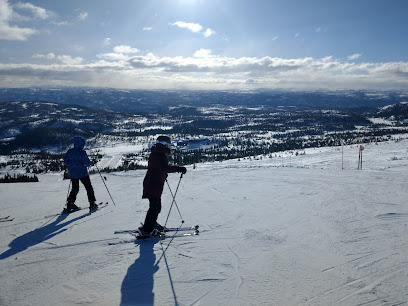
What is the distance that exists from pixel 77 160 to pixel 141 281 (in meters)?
4.82

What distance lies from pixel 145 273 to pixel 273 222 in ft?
9.95

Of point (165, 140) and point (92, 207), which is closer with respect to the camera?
point (165, 140)

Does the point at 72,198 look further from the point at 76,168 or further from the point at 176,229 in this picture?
the point at 176,229

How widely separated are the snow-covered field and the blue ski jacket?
1.09m

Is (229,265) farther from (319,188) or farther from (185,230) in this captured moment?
(319,188)

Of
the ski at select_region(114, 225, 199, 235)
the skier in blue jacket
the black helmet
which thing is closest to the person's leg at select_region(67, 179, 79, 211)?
the skier in blue jacket

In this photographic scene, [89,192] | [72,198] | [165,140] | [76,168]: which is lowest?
[72,198]

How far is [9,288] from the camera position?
3.53 meters

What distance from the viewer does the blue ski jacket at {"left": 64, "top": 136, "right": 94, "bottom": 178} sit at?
7.30 m

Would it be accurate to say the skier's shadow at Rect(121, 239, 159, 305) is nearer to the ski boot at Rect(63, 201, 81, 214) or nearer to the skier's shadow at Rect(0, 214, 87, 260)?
the skier's shadow at Rect(0, 214, 87, 260)

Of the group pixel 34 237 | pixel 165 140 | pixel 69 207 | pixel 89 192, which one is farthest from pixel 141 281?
pixel 69 207

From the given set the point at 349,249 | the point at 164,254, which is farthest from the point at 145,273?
the point at 349,249

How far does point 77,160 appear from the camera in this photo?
289 inches

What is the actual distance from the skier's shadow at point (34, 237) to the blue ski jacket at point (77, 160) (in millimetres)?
1441
